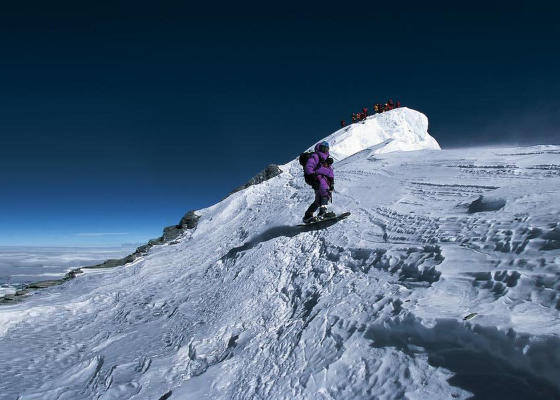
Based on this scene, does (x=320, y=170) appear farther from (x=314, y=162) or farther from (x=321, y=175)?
(x=314, y=162)

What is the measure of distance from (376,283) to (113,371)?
A: 6.30 meters

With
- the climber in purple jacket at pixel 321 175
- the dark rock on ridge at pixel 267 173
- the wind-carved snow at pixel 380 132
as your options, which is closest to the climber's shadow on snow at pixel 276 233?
the climber in purple jacket at pixel 321 175

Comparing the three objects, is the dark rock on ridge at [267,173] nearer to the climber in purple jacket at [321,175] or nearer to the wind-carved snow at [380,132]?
the wind-carved snow at [380,132]

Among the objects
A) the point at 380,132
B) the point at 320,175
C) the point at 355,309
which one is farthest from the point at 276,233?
the point at 380,132

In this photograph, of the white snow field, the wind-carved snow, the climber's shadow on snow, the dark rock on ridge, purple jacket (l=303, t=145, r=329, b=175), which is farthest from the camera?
the wind-carved snow

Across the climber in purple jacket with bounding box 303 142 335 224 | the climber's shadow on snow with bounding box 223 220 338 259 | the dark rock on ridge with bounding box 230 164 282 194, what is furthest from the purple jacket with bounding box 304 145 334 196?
the dark rock on ridge with bounding box 230 164 282 194

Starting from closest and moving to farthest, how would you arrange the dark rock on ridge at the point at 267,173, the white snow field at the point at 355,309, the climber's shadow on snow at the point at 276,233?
the white snow field at the point at 355,309 → the climber's shadow on snow at the point at 276,233 → the dark rock on ridge at the point at 267,173

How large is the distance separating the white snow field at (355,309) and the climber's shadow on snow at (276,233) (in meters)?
0.09

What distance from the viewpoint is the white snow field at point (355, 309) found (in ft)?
12.7

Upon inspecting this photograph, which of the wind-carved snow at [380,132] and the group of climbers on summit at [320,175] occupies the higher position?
the wind-carved snow at [380,132]

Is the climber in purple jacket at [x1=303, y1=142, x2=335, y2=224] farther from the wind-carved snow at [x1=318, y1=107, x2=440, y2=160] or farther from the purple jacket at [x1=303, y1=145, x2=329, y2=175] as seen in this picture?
the wind-carved snow at [x1=318, y1=107, x2=440, y2=160]

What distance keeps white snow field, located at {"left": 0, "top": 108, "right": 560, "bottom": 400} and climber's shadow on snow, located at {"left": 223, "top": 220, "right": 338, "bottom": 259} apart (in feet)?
0.29

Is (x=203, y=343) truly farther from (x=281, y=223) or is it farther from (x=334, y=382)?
(x=281, y=223)

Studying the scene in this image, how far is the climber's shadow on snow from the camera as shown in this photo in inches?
404
